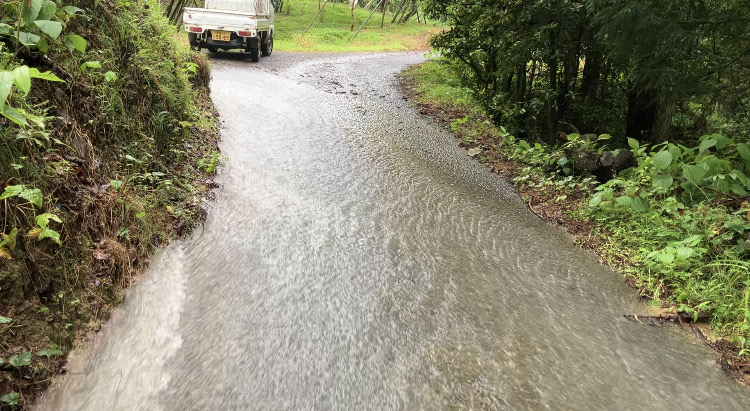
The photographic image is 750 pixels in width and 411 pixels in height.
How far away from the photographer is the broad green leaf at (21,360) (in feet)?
7.79

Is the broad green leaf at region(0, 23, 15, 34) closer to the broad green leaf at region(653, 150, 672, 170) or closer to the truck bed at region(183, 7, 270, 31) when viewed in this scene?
the broad green leaf at region(653, 150, 672, 170)

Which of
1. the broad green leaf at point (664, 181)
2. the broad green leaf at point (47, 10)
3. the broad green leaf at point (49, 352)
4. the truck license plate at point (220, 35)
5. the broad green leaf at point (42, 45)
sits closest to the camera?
the broad green leaf at point (49, 352)

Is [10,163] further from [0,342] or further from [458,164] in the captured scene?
[458,164]

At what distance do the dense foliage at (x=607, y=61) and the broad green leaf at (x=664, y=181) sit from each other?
1.29 m

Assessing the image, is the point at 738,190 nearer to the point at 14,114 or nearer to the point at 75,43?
the point at 14,114

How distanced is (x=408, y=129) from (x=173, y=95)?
4.40 metres

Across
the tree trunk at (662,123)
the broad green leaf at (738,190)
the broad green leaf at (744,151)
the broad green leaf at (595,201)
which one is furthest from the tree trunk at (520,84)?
the broad green leaf at (738,190)

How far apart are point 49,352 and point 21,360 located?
0.68ft

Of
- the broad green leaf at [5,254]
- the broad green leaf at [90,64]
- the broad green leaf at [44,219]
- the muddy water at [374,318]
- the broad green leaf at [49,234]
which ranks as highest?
the broad green leaf at [90,64]

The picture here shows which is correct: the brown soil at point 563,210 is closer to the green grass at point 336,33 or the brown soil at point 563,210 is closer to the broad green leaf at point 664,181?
the broad green leaf at point 664,181

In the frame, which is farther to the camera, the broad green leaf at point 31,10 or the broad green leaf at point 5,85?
the broad green leaf at point 31,10

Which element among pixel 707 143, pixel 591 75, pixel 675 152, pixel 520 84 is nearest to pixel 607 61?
pixel 591 75

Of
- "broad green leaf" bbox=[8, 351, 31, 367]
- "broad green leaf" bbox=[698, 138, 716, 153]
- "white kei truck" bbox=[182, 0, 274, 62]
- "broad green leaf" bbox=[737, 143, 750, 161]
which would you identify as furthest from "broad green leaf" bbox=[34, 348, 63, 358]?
"white kei truck" bbox=[182, 0, 274, 62]

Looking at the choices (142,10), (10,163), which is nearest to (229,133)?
(142,10)
